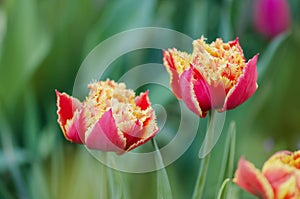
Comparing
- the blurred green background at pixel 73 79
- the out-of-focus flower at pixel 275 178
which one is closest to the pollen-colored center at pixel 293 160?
the out-of-focus flower at pixel 275 178

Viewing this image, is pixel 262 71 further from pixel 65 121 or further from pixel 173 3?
pixel 65 121

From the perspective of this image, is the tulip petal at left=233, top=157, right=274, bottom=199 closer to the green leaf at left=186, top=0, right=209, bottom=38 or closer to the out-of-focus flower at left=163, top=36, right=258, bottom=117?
the out-of-focus flower at left=163, top=36, right=258, bottom=117

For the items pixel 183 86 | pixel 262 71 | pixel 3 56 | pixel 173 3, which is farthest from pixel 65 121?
pixel 173 3

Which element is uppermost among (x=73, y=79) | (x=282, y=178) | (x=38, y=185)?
(x=73, y=79)

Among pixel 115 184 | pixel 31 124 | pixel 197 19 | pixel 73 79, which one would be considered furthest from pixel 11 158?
pixel 115 184

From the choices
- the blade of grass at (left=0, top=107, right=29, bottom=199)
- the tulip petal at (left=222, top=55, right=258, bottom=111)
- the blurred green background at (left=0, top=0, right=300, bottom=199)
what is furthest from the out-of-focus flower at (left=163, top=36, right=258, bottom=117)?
the blade of grass at (left=0, top=107, right=29, bottom=199)

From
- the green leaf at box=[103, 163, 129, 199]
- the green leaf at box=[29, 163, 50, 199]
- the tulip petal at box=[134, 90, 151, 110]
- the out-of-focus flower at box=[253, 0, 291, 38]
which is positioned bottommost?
the green leaf at box=[103, 163, 129, 199]

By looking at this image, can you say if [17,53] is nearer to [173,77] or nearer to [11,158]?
[11,158]
